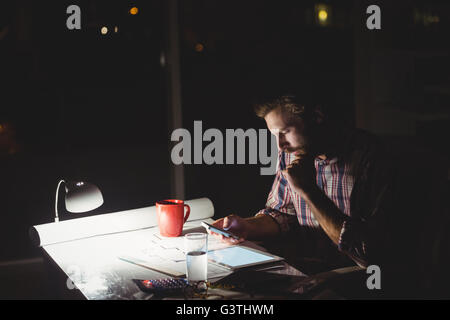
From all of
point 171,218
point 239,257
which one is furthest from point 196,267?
point 171,218

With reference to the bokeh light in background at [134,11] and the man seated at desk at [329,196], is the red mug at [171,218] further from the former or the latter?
the bokeh light in background at [134,11]

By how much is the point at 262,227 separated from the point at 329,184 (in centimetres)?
34

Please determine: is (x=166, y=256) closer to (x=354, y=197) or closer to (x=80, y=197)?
(x=80, y=197)

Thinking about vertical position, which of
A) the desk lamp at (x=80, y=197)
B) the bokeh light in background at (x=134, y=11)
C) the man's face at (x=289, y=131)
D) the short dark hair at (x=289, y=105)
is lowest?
the desk lamp at (x=80, y=197)

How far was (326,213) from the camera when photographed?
1887 mm

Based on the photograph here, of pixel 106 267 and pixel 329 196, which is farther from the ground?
pixel 329 196

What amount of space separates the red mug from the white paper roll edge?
19 centimetres

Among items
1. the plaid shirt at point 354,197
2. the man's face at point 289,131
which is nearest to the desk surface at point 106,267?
the plaid shirt at point 354,197

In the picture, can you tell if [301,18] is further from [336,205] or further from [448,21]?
[336,205]

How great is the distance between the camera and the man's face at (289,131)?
6.63 ft

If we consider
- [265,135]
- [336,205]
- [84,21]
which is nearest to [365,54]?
[265,135]

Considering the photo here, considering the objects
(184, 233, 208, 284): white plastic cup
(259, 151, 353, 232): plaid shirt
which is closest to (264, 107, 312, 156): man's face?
(259, 151, 353, 232): plaid shirt
